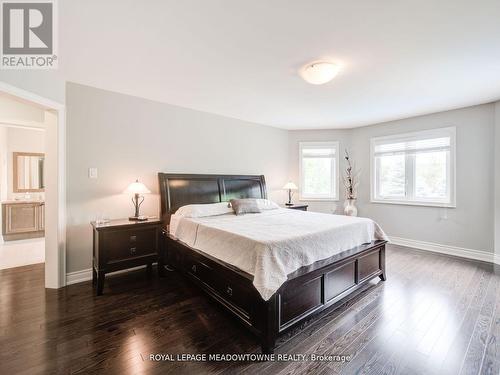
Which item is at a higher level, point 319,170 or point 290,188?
point 319,170

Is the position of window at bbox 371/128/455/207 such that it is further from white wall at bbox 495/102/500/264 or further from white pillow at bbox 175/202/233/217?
white pillow at bbox 175/202/233/217

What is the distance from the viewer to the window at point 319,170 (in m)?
5.43

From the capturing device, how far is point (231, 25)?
1.84 m

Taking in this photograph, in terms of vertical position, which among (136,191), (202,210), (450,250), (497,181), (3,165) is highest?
(3,165)

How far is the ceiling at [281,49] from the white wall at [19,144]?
12.0 ft

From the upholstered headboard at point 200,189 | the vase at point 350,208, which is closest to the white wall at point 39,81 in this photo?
the upholstered headboard at point 200,189

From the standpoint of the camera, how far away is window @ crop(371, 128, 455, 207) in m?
4.09

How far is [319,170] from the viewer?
550 cm

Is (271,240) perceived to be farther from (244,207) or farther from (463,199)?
(463,199)

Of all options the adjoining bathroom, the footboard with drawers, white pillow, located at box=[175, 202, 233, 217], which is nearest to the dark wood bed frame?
the footboard with drawers

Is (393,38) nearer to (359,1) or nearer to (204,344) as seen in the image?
(359,1)

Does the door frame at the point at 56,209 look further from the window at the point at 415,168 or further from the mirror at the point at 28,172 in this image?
the window at the point at 415,168

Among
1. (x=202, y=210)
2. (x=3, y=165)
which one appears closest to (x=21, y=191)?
(x=3, y=165)

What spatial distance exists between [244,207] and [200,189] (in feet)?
2.70
